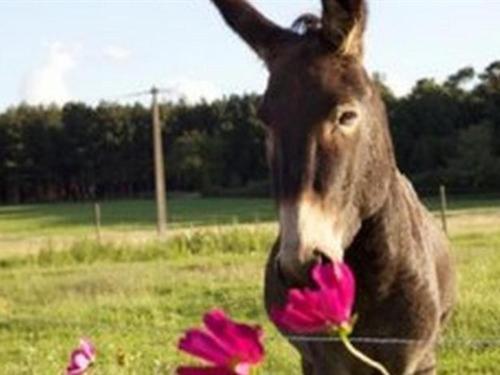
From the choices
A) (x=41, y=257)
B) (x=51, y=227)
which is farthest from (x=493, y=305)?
(x=51, y=227)

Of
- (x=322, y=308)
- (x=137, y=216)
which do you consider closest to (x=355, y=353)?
(x=322, y=308)

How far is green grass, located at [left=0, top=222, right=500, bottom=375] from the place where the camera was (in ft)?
30.7

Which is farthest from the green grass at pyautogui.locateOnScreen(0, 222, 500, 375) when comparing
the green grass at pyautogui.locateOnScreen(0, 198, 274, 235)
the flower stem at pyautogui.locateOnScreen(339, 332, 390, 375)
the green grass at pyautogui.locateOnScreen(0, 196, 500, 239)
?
the green grass at pyautogui.locateOnScreen(0, 198, 274, 235)

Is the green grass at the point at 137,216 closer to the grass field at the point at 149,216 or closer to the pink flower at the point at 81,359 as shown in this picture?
the grass field at the point at 149,216

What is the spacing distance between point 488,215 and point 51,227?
27870mm

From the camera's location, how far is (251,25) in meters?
3.78

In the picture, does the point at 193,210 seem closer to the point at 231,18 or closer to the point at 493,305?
the point at 493,305

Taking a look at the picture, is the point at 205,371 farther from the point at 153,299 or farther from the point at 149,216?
the point at 149,216

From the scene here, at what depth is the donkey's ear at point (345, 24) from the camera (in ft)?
10.9

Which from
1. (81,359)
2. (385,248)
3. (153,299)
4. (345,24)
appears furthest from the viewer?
(153,299)

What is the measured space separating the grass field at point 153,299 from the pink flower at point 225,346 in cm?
350

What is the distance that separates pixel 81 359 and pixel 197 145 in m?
86.5

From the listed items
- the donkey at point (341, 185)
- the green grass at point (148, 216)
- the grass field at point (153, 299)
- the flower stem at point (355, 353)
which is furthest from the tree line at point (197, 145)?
the flower stem at point (355, 353)

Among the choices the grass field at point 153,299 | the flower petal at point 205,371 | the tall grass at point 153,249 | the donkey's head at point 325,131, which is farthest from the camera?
the tall grass at point 153,249
